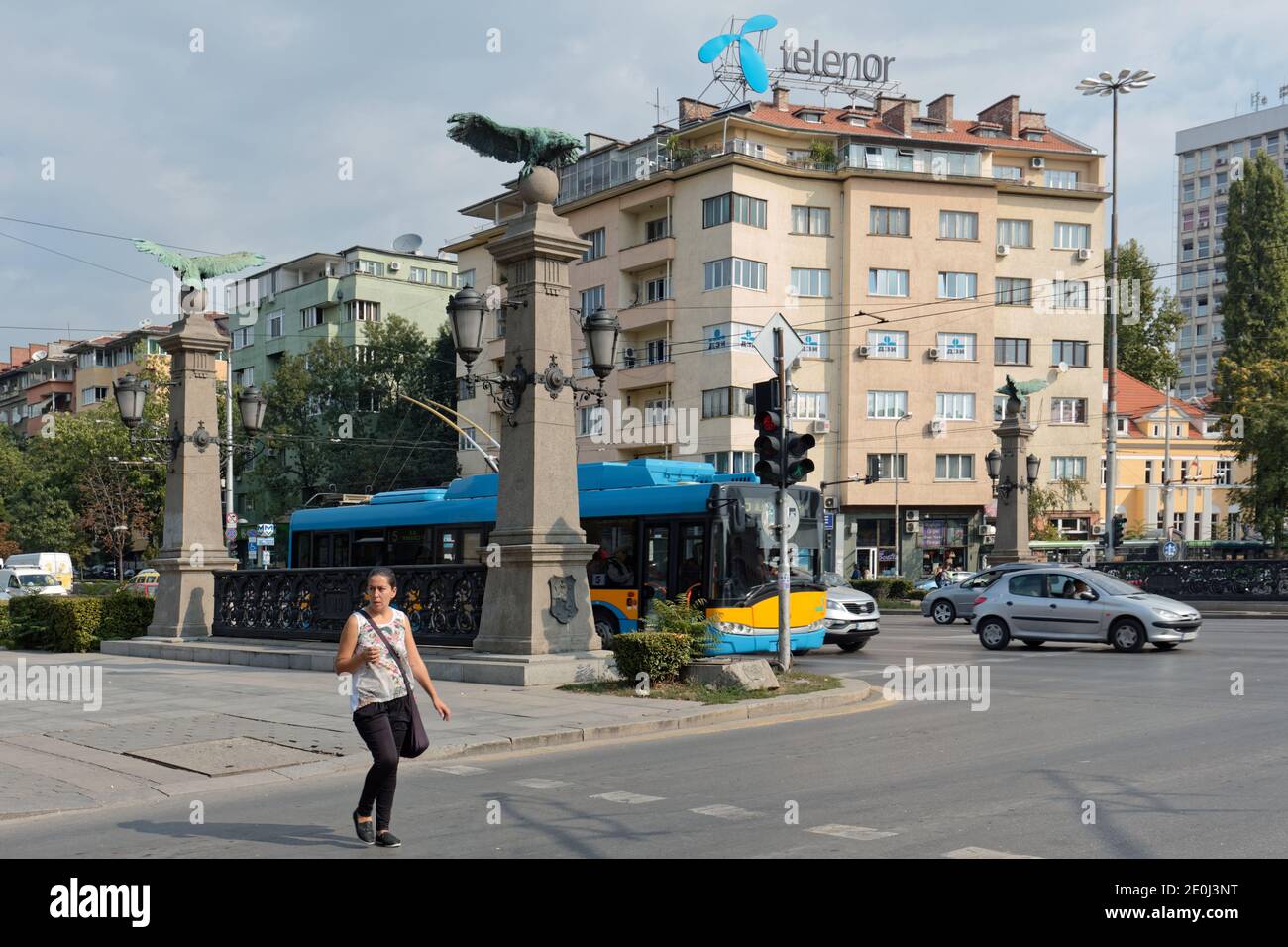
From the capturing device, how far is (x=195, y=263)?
67.8 feet

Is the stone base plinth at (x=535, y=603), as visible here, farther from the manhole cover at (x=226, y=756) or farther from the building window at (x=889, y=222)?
the building window at (x=889, y=222)

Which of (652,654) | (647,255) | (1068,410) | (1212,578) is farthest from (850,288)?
(652,654)

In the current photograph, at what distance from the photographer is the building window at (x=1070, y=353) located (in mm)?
59812

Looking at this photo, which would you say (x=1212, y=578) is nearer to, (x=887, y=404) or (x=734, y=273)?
(x=887, y=404)

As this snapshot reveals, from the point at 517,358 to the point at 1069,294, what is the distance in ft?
166

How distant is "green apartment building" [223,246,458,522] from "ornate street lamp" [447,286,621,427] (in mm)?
56068

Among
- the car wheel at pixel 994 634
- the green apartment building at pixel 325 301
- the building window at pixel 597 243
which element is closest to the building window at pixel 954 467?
the building window at pixel 597 243

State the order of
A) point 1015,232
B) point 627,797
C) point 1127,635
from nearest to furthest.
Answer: point 627,797 → point 1127,635 → point 1015,232

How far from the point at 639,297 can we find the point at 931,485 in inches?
629

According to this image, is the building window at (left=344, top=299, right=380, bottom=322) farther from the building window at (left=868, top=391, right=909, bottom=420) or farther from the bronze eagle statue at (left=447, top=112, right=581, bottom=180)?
the bronze eagle statue at (left=447, top=112, right=581, bottom=180)

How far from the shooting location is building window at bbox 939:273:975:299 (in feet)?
186

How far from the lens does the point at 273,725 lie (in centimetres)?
1175

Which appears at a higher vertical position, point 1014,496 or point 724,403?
point 724,403
